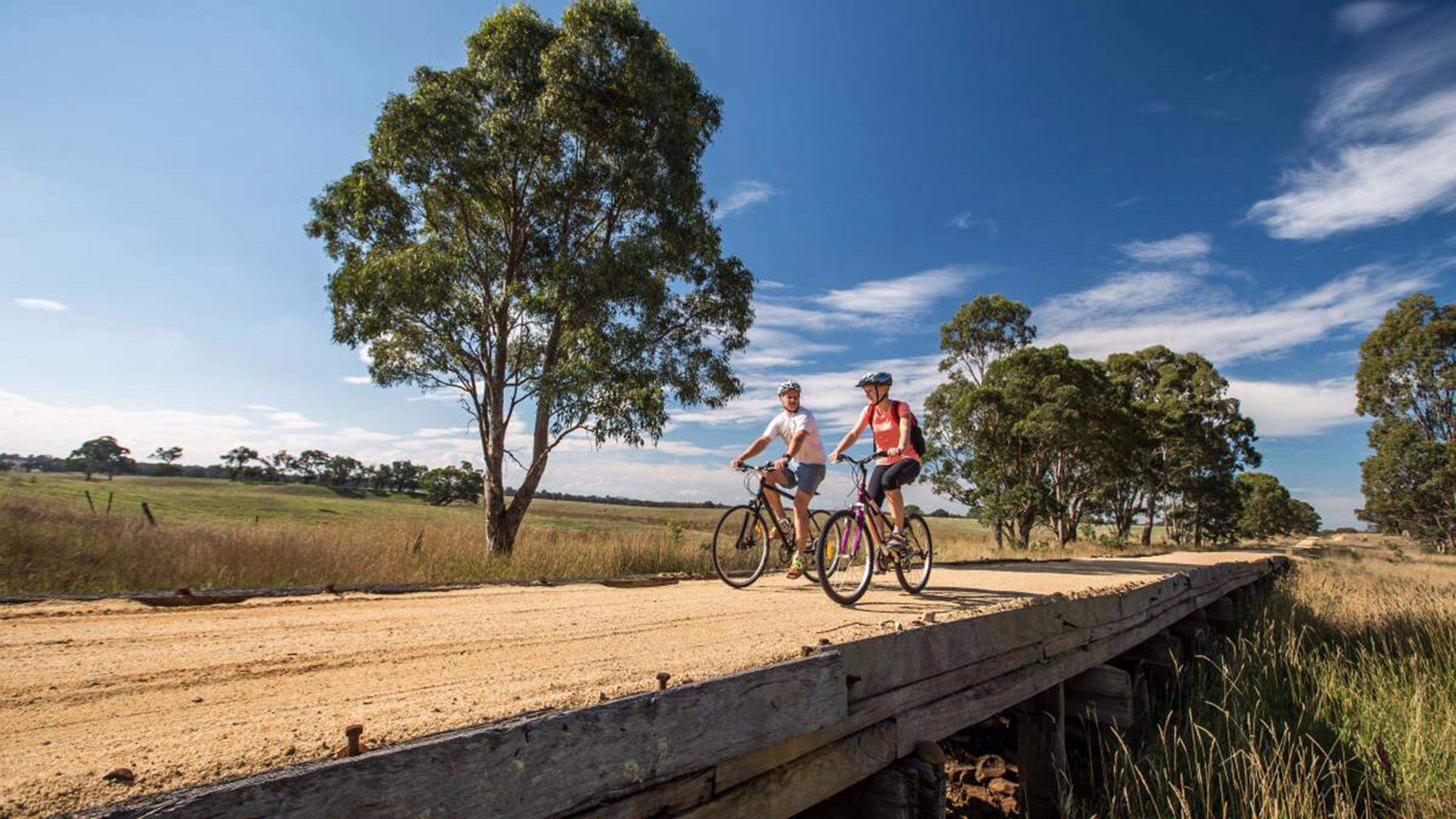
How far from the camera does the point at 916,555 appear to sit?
6910 millimetres

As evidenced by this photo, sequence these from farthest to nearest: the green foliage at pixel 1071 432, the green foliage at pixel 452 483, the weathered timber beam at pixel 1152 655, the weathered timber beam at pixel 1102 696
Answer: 1. the green foliage at pixel 452 483
2. the green foliage at pixel 1071 432
3. the weathered timber beam at pixel 1152 655
4. the weathered timber beam at pixel 1102 696

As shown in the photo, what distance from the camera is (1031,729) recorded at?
5.74 m

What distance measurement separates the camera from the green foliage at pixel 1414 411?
36156 millimetres

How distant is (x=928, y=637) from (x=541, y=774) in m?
2.66

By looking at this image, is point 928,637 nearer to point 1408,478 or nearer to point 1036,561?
A: point 1036,561

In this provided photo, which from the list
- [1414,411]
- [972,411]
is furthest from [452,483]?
[1414,411]

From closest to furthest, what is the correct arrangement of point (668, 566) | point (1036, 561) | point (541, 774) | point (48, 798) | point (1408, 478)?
point (48, 798) → point (541, 774) → point (668, 566) → point (1036, 561) → point (1408, 478)

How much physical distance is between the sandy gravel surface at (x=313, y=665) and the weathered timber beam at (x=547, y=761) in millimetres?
238

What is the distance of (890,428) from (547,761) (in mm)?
5378

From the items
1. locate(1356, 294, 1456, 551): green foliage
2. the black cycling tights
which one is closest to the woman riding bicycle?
the black cycling tights

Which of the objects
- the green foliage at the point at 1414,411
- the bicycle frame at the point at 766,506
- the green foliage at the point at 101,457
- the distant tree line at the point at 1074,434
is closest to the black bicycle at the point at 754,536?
the bicycle frame at the point at 766,506

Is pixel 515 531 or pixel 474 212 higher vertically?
pixel 474 212

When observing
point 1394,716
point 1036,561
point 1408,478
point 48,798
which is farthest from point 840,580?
point 1408,478

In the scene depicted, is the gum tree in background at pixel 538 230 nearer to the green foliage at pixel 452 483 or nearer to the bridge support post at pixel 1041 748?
the bridge support post at pixel 1041 748
